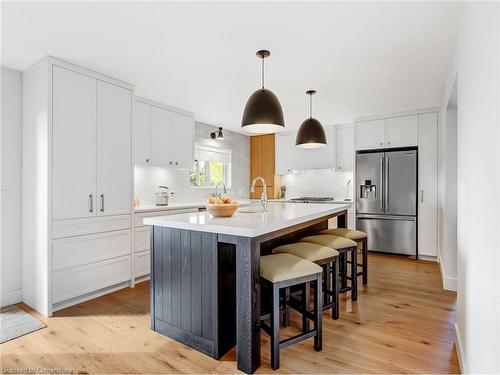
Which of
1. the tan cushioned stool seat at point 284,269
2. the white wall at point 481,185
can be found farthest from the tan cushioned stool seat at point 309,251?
the white wall at point 481,185

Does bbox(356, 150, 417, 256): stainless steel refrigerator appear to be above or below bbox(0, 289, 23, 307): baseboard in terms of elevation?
above

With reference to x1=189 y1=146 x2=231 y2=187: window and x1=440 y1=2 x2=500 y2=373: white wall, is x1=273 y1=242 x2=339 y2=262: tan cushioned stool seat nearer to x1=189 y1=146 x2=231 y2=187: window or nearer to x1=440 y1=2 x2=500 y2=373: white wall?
x1=440 y1=2 x2=500 y2=373: white wall

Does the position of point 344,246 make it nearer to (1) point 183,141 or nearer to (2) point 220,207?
(2) point 220,207

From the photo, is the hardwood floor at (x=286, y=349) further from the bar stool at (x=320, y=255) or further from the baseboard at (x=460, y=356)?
the bar stool at (x=320, y=255)

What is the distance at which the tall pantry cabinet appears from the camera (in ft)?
9.14

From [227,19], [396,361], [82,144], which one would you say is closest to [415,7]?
[227,19]

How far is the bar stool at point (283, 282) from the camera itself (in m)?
1.91

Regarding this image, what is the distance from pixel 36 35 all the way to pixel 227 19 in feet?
5.04

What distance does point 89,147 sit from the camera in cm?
307

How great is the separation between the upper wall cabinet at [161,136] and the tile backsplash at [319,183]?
2489mm

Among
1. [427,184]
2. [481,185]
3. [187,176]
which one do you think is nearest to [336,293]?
[481,185]

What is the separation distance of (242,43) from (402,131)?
11.3ft

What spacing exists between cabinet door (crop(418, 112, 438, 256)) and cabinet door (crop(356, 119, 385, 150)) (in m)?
0.56

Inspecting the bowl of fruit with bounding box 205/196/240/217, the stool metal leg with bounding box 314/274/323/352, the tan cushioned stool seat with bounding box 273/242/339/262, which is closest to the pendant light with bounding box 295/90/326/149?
the tan cushioned stool seat with bounding box 273/242/339/262
